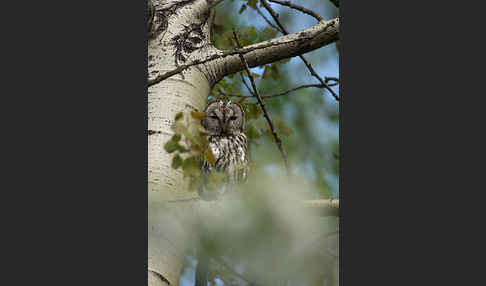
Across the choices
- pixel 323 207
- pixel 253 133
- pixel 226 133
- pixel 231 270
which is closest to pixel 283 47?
pixel 253 133

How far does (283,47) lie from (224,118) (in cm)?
70

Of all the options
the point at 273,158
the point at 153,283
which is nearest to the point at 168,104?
the point at 273,158

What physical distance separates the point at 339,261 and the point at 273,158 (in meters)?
0.53

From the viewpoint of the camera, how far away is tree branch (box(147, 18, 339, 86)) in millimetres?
2352

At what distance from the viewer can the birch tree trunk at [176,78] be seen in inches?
70.3

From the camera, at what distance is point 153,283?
172 cm

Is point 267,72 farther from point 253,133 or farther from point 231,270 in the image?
point 231,270

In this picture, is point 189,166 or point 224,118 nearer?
point 189,166

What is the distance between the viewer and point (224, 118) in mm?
2893

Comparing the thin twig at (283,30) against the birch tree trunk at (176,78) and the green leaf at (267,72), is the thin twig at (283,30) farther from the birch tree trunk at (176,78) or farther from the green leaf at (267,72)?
the green leaf at (267,72)

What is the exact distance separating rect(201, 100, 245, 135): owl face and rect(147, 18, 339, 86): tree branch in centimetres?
50

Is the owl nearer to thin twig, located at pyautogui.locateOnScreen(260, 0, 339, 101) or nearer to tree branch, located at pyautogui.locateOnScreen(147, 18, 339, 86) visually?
tree branch, located at pyautogui.locateOnScreen(147, 18, 339, 86)

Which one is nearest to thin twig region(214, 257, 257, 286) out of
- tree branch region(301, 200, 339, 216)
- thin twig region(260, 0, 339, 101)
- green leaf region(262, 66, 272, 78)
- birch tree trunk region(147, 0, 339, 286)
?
birch tree trunk region(147, 0, 339, 286)

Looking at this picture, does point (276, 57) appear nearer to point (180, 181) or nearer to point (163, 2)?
point (163, 2)
